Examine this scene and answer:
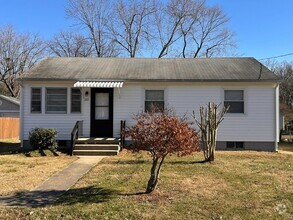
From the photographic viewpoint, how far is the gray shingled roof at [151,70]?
48.8 feet

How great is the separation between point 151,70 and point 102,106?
296cm

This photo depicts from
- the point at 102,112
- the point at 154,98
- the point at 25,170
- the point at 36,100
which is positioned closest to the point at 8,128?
the point at 36,100

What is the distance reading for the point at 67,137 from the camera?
15.0 m

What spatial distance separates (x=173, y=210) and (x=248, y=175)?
3.85 meters

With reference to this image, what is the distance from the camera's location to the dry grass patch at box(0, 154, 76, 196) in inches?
302

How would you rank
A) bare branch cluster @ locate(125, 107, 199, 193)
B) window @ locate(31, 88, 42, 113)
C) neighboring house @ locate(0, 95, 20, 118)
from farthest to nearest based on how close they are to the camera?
1. neighboring house @ locate(0, 95, 20, 118)
2. window @ locate(31, 88, 42, 113)
3. bare branch cluster @ locate(125, 107, 199, 193)

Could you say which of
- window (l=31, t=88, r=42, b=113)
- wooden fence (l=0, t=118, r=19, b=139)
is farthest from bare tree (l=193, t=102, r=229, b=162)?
wooden fence (l=0, t=118, r=19, b=139)

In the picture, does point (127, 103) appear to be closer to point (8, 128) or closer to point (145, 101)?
point (145, 101)

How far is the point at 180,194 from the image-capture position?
688cm

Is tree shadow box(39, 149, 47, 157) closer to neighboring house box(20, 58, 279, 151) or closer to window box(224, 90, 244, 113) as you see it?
neighboring house box(20, 58, 279, 151)

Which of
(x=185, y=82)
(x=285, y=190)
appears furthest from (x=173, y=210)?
(x=185, y=82)

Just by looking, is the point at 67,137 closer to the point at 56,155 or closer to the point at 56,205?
the point at 56,155

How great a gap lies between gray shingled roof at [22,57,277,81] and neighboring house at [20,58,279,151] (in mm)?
45

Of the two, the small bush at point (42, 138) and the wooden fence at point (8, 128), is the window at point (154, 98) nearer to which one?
the small bush at point (42, 138)
